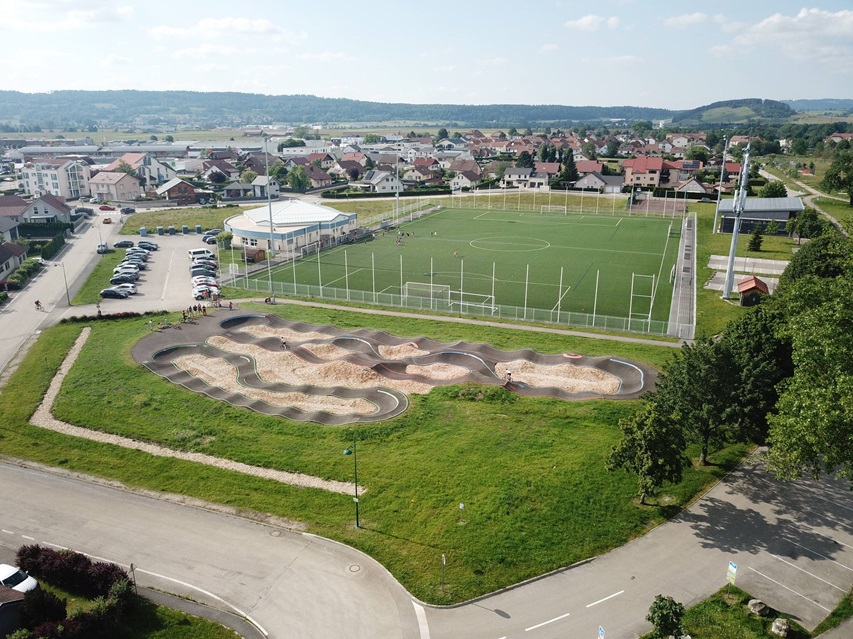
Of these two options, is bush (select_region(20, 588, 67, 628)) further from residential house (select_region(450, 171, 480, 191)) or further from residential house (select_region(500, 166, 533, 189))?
residential house (select_region(500, 166, 533, 189))

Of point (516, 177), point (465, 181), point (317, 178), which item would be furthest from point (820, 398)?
point (317, 178)

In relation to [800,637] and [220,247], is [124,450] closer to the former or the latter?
[800,637]

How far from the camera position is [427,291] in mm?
56469

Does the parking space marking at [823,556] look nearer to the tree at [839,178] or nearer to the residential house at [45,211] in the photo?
the residential house at [45,211]

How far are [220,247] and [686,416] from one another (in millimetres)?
61818

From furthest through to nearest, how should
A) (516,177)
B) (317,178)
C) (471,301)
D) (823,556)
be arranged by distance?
(516,177) → (317,178) → (471,301) → (823,556)

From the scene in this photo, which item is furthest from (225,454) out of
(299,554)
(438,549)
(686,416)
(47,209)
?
(47,209)

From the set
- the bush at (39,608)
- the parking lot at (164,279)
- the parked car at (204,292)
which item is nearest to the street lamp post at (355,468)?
the bush at (39,608)

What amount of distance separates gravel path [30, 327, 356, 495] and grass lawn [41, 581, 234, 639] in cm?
791

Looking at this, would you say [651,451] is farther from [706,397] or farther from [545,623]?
[545,623]

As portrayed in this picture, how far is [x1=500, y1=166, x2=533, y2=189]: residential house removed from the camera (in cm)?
13575

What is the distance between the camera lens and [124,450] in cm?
2980

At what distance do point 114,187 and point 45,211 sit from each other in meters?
27.5

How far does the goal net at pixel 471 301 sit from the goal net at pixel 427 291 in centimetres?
73
